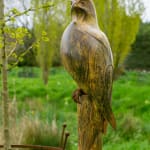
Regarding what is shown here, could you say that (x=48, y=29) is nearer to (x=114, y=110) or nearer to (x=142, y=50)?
(x=114, y=110)

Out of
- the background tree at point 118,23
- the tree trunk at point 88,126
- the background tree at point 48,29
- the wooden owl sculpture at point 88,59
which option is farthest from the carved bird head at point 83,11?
the background tree at point 48,29

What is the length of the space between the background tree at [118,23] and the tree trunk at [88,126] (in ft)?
25.0

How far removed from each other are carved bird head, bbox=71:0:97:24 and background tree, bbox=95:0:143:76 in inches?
297

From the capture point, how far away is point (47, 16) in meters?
13.4

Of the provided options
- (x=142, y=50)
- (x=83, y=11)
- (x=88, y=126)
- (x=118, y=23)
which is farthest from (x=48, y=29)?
(x=88, y=126)

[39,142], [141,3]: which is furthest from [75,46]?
[141,3]

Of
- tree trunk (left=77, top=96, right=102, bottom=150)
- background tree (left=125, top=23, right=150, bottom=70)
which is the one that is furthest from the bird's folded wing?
background tree (left=125, top=23, right=150, bottom=70)

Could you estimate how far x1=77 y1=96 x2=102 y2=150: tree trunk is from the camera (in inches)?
88.0

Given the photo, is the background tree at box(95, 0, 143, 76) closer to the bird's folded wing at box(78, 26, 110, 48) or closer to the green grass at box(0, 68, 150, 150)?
the green grass at box(0, 68, 150, 150)

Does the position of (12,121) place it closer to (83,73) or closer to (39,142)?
(39,142)

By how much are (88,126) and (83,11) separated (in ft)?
1.98

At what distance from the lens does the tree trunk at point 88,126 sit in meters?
2.23

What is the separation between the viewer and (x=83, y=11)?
7.45ft

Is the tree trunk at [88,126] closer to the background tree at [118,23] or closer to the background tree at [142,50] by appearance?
the background tree at [118,23]
